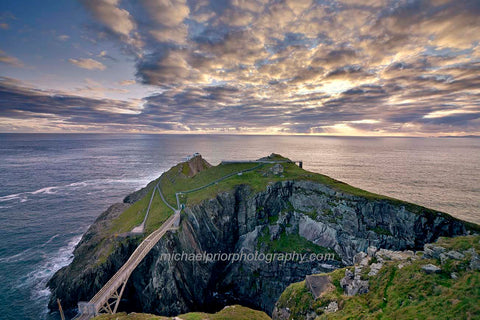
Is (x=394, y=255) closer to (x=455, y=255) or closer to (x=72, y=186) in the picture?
(x=455, y=255)

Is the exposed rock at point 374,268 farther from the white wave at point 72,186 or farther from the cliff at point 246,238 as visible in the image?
the white wave at point 72,186

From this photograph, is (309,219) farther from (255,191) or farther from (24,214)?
(24,214)

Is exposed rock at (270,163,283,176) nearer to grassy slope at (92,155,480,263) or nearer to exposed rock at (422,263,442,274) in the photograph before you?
grassy slope at (92,155,480,263)

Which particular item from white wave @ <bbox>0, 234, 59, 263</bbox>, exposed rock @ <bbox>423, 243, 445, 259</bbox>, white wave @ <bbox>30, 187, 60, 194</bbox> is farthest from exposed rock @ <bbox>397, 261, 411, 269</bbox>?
white wave @ <bbox>30, 187, 60, 194</bbox>

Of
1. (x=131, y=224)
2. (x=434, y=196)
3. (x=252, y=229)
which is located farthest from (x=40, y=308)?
(x=434, y=196)

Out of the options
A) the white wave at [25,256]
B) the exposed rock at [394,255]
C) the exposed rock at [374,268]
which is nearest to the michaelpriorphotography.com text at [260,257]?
the exposed rock at [394,255]
